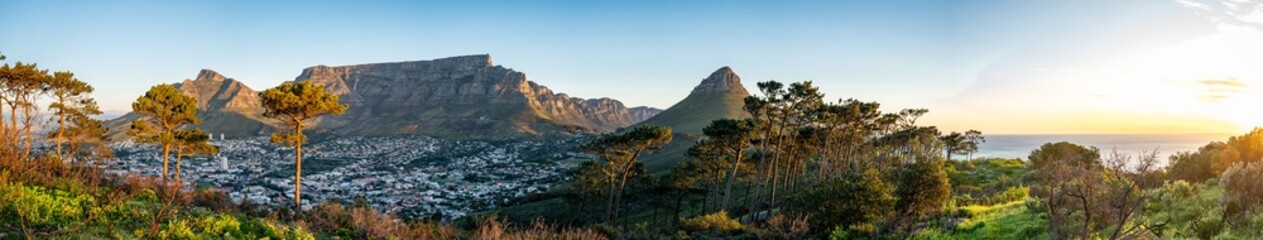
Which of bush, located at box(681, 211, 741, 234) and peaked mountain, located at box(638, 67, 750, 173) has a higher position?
peaked mountain, located at box(638, 67, 750, 173)

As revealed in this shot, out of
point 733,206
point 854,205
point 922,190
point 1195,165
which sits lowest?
point 733,206

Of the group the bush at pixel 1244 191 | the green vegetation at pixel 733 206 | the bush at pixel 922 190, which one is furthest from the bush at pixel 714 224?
the bush at pixel 1244 191

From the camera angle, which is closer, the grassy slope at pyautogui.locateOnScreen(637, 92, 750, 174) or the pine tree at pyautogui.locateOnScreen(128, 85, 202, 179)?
the pine tree at pyautogui.locateOnScreen(128, 85, 202, 179)

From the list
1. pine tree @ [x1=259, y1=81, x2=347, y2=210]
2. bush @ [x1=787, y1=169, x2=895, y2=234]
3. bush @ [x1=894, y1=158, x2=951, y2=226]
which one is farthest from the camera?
pine tree @ [x1=259, y1=81, x2=347, y2=210]

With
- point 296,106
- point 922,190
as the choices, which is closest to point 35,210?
point 296,106

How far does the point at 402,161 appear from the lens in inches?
5192

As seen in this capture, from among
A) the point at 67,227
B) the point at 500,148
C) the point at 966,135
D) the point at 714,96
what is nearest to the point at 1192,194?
the point at 67,227

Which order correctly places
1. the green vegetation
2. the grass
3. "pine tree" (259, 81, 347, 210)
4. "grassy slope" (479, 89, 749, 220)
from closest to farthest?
the green vegetation, the grass, "pine tree" (259, 81, 347, 210), "grassy slope" (479, 89, 749, 220)

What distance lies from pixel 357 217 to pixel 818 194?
56.3 ft

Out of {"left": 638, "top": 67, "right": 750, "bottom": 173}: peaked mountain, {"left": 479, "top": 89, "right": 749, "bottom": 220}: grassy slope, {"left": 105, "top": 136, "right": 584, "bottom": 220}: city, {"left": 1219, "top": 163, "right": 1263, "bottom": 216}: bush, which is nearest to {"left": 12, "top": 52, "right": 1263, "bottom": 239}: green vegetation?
{"left": 1219, "top": 163, "right": 1263, "bottom": 216}: bush

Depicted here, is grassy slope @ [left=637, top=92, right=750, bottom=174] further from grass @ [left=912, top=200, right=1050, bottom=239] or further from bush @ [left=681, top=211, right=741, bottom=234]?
grass @ [left=912, top=200, right=1050, bottom=239]

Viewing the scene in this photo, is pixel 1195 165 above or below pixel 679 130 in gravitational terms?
above

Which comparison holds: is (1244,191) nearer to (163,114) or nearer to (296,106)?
(296,106)

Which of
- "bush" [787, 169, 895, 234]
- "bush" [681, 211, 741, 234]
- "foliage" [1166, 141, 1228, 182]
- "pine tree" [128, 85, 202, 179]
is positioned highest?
"pine tree" [128, 85, 202, 179]
